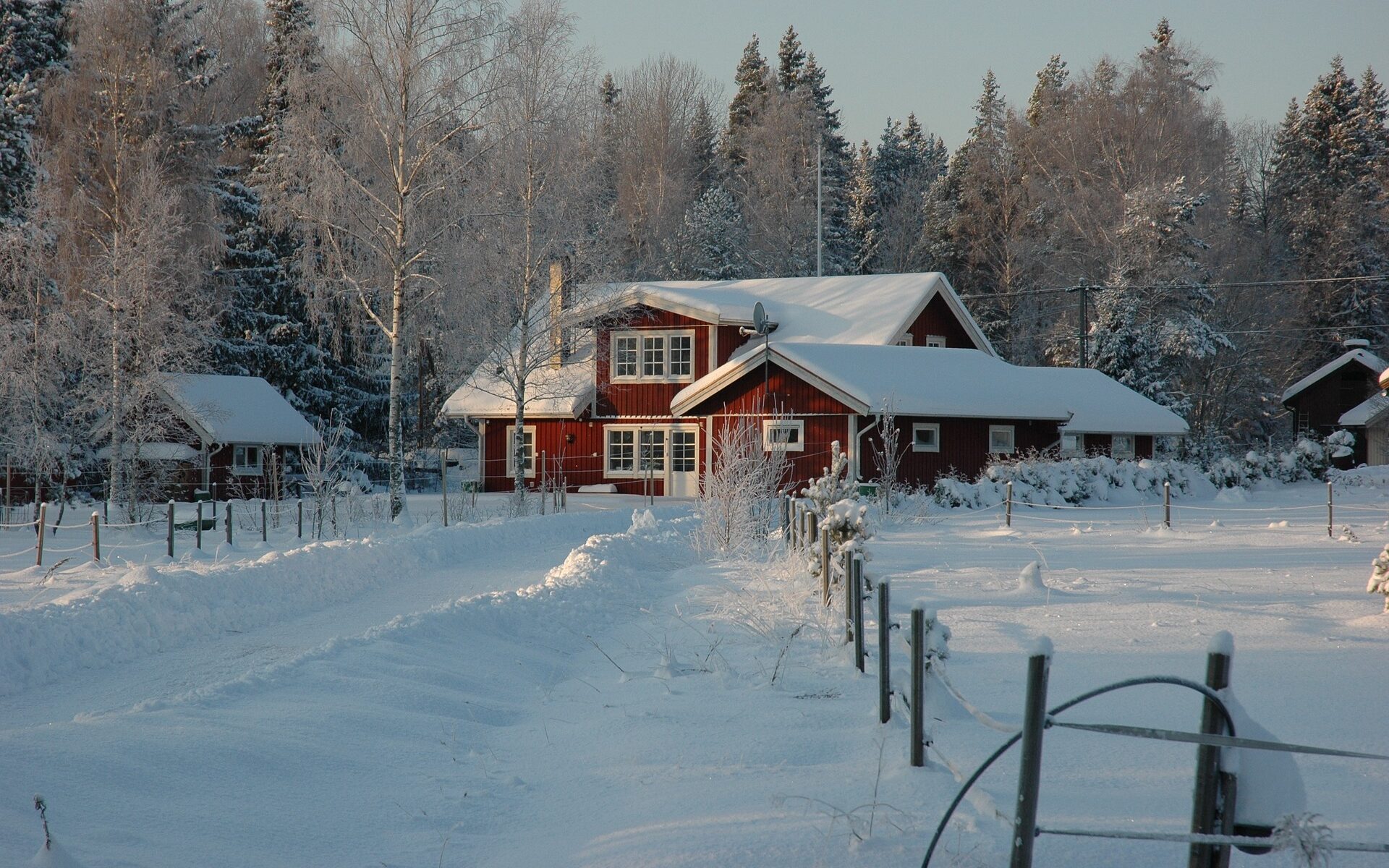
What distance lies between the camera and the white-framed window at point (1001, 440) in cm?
2877

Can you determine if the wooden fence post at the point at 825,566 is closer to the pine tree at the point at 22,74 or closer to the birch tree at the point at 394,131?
the birch tree at the point at 394,131

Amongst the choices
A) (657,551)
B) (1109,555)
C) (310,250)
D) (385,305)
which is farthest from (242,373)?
(1109,555)

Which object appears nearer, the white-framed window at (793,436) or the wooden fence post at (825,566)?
the wooden fence post at (825,566)

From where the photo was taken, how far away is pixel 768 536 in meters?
16.4

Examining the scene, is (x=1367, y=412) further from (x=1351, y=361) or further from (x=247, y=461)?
(x=247, y=461)

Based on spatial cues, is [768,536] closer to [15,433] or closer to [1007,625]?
[1007,625]

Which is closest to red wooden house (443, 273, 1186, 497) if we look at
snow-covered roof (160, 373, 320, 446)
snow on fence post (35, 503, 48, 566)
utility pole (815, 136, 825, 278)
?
utility pole (815, 136, 825, 278)

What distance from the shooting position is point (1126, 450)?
33.2m

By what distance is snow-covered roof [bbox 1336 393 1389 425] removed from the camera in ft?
136

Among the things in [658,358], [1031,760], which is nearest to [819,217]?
[658,358]

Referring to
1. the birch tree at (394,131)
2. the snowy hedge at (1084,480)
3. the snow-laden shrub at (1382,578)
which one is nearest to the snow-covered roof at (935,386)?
the snowy hedge at (1084,480)

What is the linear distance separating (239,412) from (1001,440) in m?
24.0

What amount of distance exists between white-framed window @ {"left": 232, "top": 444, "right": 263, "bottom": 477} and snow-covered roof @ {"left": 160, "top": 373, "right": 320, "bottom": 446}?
972 mm

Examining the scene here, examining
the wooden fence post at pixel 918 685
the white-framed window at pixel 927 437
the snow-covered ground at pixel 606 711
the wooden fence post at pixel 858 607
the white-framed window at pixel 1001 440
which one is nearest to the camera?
the snow-covered ground at pixel 606 711
